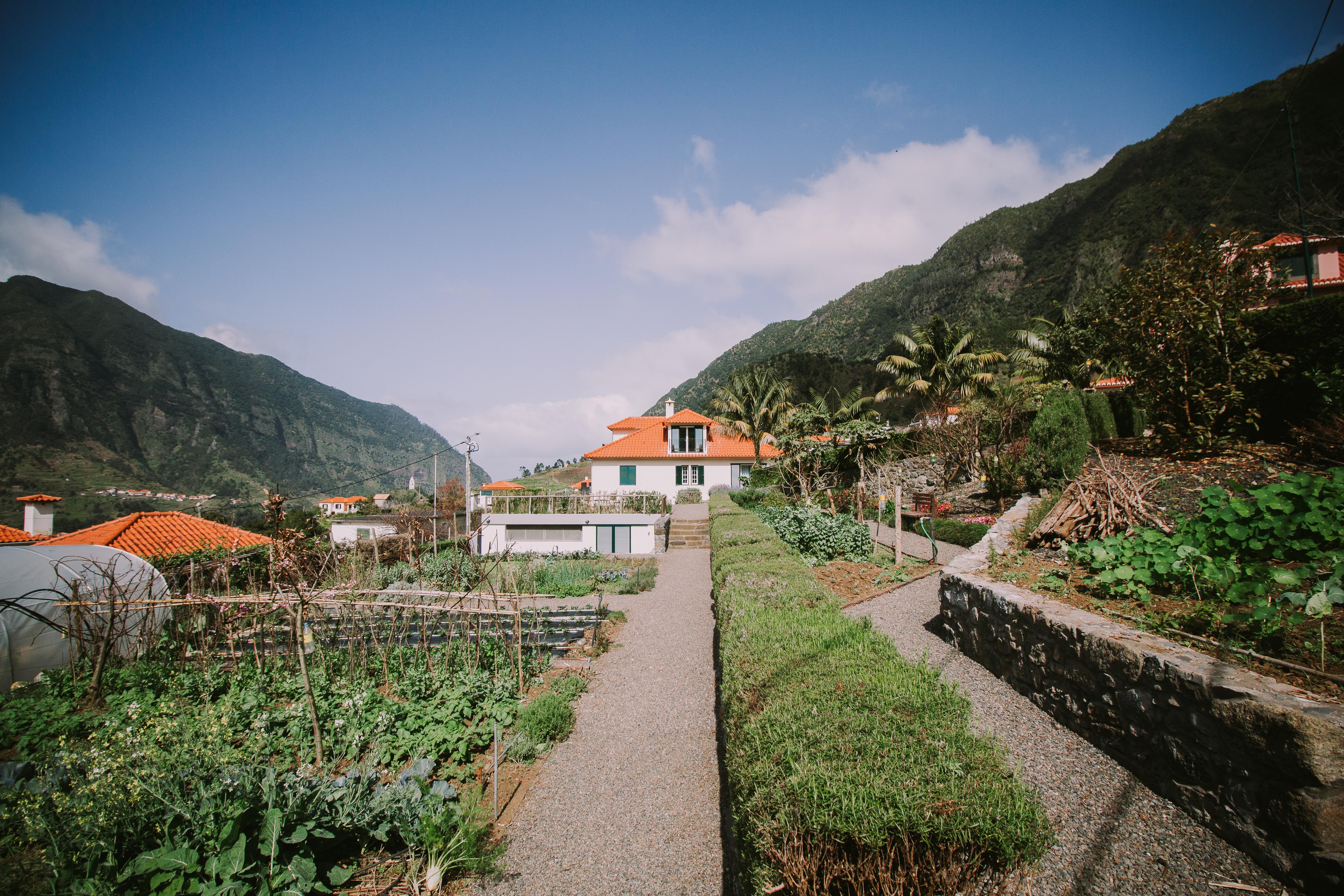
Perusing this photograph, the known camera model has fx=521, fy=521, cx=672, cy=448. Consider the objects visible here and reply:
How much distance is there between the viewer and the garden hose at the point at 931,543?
389 inches

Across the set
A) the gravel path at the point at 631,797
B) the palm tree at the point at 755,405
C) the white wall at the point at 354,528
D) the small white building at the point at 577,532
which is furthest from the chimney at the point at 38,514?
the palm tree at the point at 755,405

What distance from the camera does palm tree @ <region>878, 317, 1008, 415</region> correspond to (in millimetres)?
24859

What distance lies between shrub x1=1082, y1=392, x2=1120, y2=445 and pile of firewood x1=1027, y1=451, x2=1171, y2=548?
508 centimetres

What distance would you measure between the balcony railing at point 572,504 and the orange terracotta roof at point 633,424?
1356 centimetres

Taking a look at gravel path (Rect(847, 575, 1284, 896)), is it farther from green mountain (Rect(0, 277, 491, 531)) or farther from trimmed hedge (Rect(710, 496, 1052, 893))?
green mountain (Rect(0, 277, 491, 531))

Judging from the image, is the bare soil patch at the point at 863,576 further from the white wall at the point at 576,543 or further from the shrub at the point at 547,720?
the white wall at the point at 576,543

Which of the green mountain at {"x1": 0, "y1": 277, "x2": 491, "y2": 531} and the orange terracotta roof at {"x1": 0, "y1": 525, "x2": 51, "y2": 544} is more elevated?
the green mountain at {"x1": 0, "y1": 277, "x2": 491, "y2": 531}

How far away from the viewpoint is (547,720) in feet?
18.5

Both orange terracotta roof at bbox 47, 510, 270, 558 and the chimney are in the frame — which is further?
the chimney

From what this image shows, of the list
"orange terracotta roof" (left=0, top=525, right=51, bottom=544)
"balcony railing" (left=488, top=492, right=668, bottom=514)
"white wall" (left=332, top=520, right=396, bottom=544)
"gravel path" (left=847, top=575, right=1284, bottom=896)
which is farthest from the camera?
"white wall" (left=332, top=520, right=396, bottom=544)

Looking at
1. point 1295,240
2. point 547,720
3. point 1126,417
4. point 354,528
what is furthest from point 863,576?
point 354,528

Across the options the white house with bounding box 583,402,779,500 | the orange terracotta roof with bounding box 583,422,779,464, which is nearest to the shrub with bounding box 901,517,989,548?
the orange terracotta roof with bounding box 583,422,779,464

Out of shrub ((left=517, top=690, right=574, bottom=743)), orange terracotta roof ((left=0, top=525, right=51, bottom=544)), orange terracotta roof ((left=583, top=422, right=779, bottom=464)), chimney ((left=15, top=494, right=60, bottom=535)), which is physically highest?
orange terracotta roof ((left=583, top=422, right=779, bottom=464))

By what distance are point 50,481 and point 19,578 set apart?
69.5 metres
